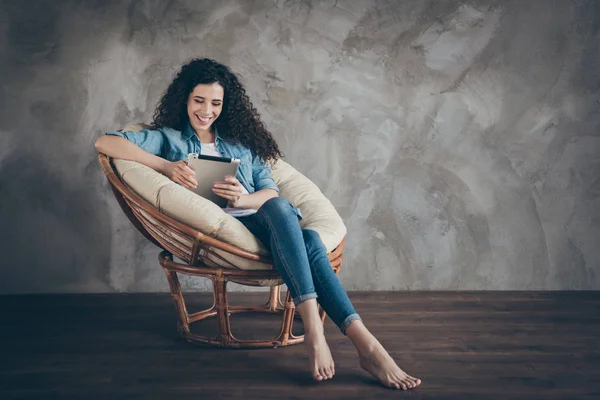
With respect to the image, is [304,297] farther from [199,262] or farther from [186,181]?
[186,181]

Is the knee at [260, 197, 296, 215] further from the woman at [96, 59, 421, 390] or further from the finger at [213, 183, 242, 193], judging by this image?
the finger at [213, 183, 242, 193]

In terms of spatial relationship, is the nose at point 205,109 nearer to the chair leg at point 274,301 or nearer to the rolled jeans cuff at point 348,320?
the chair leg at point 274,301

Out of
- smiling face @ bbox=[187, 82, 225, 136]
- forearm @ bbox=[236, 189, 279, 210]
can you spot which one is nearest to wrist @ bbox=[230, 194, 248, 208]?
forearm @ bbox=[236, 189, 279, 210]

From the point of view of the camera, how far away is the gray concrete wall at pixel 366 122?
2.96m

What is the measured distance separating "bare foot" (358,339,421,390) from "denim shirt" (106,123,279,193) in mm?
842

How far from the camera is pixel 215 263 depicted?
2162mm

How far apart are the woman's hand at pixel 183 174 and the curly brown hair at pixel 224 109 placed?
0.28 m

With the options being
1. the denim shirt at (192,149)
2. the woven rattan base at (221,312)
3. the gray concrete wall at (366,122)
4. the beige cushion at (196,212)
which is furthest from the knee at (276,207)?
the gray concrete wall at (366,122)

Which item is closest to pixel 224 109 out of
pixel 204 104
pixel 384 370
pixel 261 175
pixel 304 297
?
pixel 204 104

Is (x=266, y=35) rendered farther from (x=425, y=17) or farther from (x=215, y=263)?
(x=215, y=263)

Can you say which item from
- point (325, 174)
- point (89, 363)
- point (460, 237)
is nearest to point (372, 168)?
point (325, 174)

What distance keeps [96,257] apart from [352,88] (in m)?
1.49

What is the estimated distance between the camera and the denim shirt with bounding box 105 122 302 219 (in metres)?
2.40

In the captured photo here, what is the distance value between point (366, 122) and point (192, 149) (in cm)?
97
